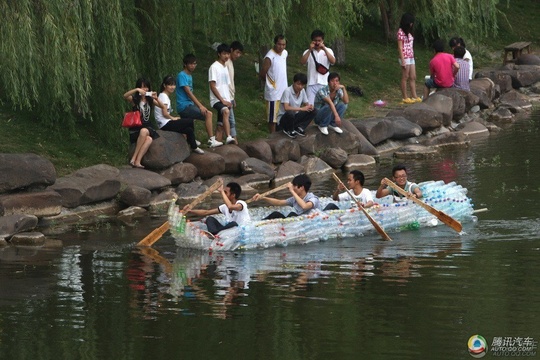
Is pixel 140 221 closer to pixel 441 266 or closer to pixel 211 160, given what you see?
pixel 211 160

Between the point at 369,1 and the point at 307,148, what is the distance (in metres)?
9.92

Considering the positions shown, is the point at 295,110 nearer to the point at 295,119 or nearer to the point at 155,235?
the point at 295,119

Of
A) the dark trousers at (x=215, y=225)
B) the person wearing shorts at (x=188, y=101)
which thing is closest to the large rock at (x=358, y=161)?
the person wearing shorts at (x=188, y=101)

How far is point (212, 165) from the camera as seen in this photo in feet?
76.3

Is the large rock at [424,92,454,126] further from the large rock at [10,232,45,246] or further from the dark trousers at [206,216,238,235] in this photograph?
the large rock at [10,232,45,246]

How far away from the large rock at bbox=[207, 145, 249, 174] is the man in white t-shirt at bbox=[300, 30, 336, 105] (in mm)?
2659

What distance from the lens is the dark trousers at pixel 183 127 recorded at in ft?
76.2

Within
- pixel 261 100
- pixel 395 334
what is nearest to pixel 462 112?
pixel 261 100

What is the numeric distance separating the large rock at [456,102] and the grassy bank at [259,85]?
123 cm

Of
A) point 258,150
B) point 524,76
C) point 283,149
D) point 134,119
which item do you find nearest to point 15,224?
point 134,119

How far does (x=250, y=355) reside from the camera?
41.7 ft

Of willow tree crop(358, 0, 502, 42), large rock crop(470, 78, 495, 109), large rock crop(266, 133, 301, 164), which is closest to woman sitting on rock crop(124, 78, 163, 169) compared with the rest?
large rock crop(266, 133, 301, 164)

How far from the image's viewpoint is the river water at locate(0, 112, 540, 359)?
13.0 metres

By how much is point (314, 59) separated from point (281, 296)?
11399mm
